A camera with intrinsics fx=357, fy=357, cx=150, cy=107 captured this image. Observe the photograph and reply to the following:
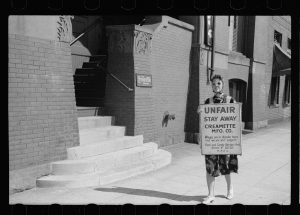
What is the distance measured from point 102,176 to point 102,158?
0.43 metres

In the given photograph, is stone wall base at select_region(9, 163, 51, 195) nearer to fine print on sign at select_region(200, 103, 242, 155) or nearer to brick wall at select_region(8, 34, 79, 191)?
brick wall at select_region(8, 34, 79, 191)

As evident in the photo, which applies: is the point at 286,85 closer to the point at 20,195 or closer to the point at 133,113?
the point at 133,113

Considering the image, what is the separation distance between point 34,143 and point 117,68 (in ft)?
10.5

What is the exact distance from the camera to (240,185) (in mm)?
6359

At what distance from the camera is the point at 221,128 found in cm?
536

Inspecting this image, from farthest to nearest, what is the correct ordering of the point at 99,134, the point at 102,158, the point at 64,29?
the point at 99,134 < the point at 102,158 < the point at 64,29

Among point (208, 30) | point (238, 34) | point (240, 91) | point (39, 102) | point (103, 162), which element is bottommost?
point (103, 162)

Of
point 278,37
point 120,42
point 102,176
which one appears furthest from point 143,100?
point 278,37

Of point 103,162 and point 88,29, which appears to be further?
point 88,29

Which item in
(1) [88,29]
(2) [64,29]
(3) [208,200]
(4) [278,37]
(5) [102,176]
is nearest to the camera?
(3) [208,200]

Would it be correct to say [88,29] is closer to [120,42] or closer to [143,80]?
[120,42]

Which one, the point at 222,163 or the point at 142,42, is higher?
the point at 142,42

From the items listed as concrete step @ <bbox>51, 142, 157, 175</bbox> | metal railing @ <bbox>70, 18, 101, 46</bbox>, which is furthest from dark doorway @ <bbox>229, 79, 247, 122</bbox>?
concrete step @ <bbox>51, 142, 157, 175</bbox>
